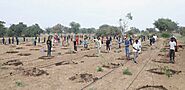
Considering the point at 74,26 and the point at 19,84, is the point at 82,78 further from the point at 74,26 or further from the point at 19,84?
the point at 74,26

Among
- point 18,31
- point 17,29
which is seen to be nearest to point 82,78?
point 17,29

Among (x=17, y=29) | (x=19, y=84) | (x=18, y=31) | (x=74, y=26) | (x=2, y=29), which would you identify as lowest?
(x=19, y=84)

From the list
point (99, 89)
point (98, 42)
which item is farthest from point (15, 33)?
point (99, 89)

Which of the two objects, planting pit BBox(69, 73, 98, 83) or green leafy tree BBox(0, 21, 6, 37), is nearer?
planting pit BBox(69, 73, 98, 83)

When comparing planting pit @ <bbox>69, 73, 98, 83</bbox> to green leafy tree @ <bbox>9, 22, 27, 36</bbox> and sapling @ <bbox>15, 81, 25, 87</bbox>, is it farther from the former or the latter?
green leafy tree @ <bbox>9, 22, 27, 36</bbox>

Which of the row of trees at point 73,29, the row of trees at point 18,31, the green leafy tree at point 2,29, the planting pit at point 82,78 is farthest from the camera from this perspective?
the row of trees at point 73,29

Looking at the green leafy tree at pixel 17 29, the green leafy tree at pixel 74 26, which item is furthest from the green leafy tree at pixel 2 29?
the green leafy tree at pixel 74 26

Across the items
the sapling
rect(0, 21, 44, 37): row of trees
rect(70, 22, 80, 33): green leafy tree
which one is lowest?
the sapling

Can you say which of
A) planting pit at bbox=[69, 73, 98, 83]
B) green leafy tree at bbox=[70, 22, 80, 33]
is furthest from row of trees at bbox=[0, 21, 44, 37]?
planting pit at bbox=[69, 73, 98, 83]

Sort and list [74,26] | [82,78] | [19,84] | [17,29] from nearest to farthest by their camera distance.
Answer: [19,84] < [82,78] < [17,29] < [74,26]

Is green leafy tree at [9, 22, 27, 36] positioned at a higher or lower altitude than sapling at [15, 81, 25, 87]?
higher

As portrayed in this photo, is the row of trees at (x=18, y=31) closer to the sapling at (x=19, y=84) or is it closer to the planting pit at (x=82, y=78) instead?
the planting pit at (x=82, y=78)

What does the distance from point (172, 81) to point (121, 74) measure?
285 cm

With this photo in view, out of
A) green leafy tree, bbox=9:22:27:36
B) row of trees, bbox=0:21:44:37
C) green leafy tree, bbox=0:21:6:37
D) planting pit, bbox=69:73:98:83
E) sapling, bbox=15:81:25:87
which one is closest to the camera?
sapling, bbox=15:81:25:87
